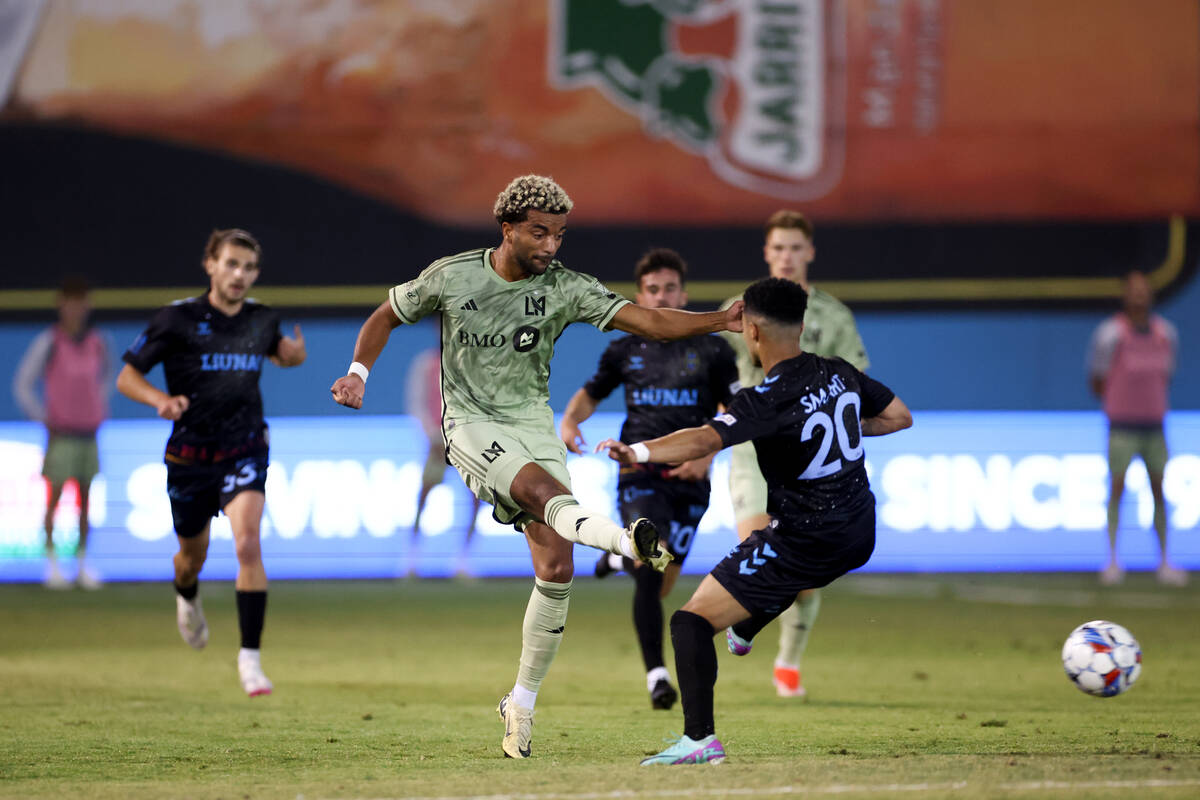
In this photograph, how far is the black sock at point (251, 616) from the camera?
→ 794 cm

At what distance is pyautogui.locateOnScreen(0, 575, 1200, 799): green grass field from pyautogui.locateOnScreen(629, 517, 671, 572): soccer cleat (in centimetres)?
70

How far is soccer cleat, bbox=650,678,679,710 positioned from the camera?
7402 millimetres

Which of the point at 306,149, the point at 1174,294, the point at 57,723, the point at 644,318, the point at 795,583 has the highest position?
the point at 306,149

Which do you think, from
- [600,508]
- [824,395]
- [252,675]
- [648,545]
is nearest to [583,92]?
[600,508]

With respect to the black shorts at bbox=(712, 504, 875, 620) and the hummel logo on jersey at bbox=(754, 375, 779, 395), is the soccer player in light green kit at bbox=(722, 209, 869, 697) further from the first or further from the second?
the hummel logo on jersey at bbox=(754, 375, 779, 395)

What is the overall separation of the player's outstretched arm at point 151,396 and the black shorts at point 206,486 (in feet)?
1.09

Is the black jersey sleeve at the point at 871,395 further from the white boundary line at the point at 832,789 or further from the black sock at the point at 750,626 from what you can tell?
the white boundary line at the point at 832,789

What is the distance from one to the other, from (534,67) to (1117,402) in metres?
6.27

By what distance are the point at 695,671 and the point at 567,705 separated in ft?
7.71

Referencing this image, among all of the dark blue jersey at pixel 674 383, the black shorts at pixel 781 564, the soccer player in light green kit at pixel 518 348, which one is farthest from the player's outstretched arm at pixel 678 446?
the dark blue jersey at pixel 674 383

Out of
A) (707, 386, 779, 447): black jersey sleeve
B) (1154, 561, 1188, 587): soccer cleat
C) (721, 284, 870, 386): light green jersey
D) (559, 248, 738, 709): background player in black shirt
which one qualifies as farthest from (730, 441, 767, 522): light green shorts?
(1154, 561, 1188, 587): soccer cleat

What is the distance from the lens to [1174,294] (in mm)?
15680

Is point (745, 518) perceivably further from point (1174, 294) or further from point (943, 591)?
point (1174, 294)

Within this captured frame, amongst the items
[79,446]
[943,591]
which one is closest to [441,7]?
[79,446]
